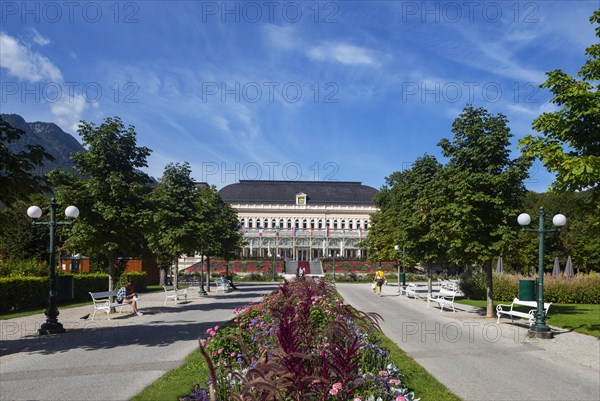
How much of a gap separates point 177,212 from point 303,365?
22525mm

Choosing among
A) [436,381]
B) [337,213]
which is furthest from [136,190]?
[337,213]

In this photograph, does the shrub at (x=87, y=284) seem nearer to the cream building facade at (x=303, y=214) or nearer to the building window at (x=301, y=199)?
the cream building facade at (x=303, y=214)

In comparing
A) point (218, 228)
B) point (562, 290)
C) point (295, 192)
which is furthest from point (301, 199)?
point (562, 290)

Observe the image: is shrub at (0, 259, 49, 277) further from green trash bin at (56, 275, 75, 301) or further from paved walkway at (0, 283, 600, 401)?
paved walkway at (0, 283, 600, 401)

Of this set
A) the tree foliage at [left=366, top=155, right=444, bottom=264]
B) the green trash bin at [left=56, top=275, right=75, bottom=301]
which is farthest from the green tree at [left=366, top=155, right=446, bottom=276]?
the green trash bin at [left=56, top=275, right=75, bottom=301]

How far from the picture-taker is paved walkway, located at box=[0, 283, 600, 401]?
7648mm

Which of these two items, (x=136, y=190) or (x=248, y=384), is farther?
(x=136, y=190)

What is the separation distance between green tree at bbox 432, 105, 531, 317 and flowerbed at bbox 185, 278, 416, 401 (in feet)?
37.1

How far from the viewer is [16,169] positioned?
1108 centimetres

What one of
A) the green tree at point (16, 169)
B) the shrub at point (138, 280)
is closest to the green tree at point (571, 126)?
the green tree at point (16, 169)

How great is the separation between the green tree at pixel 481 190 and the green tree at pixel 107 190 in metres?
11.5

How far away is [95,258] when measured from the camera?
33.9 m

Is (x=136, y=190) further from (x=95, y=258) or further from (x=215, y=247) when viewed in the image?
(x=95, y=258)

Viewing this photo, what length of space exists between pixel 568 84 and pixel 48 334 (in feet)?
51.9
